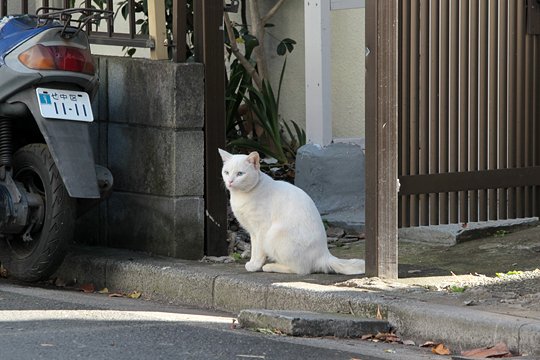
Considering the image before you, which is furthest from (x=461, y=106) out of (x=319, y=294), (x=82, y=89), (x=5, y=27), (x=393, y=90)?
(x=5, y=27)

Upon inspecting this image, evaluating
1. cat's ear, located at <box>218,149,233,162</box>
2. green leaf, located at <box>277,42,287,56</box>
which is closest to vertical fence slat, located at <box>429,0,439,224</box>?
cat's ear, located at <box>218,149,233,162</box>

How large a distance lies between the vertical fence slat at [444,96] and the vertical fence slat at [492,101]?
42 cm

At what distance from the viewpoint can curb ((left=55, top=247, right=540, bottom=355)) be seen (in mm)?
5516

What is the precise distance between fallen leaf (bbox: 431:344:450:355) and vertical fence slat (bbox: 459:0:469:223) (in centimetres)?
171

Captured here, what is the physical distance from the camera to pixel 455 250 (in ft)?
24.9

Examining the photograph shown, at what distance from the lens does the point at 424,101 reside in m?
6.95

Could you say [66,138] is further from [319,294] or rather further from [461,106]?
[461,106]

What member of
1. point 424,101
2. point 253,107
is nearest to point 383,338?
point 424,101

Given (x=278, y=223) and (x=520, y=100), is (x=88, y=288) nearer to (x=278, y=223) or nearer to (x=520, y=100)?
(x=278, y=223)

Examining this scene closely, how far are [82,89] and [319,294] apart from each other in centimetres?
194

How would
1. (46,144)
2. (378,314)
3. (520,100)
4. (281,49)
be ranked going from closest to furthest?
(378,314)
(46,144)
(520,100)
(281,49)

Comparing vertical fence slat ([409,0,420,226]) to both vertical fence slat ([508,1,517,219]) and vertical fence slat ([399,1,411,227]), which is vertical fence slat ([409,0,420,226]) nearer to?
vertical fence slat ([399,1,411,227])

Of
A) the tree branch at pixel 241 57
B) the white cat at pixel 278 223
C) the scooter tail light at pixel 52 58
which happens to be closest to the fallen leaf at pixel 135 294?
the white cat at pixel 278 223

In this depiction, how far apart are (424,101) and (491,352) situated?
1.97 meters
